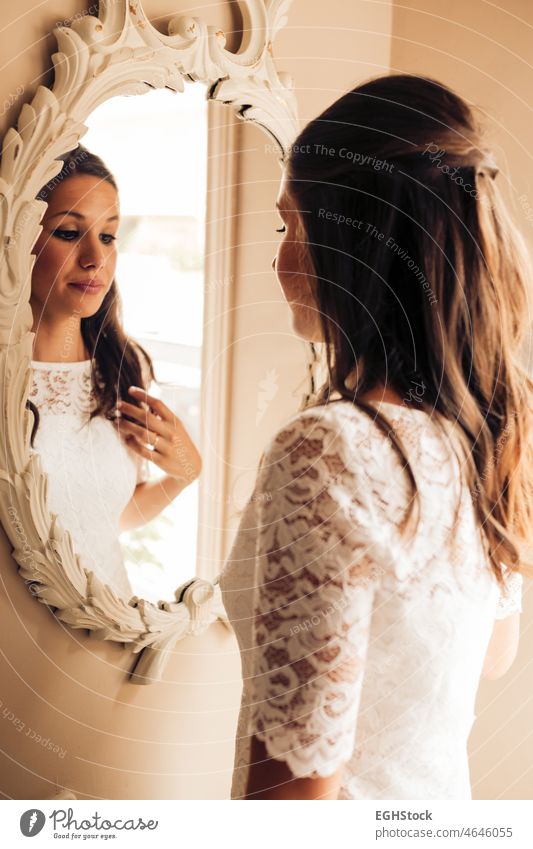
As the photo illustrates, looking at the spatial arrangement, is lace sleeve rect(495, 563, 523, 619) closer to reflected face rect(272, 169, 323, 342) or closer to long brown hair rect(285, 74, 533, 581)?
long brown hair rect(285, 74, 533, 581)

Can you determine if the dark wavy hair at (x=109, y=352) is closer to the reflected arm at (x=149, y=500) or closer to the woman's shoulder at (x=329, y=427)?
the reflected arm at (x=149, y=500)

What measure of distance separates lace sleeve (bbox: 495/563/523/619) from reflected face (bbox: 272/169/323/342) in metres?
0.31

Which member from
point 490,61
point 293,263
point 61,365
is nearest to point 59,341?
point 61,365

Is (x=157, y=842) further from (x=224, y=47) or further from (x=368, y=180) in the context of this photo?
(x=224, y=47)

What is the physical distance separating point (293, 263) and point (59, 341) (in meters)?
0.26

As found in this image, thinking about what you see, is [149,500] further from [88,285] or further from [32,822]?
[32,822]

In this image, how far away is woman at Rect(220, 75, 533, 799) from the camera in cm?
61

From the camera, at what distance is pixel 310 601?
23.7 inches

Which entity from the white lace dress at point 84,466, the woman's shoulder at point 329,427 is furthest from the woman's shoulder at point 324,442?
the white lace dress at point 84,466

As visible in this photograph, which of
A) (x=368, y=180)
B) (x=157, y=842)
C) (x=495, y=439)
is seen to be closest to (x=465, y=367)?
(x=495, y=439)

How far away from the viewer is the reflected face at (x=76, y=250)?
716 mm

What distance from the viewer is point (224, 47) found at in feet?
2.71

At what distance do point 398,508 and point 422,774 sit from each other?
249mm

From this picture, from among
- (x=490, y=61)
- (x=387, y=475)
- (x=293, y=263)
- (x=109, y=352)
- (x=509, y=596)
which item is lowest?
(x=509, y=596)
